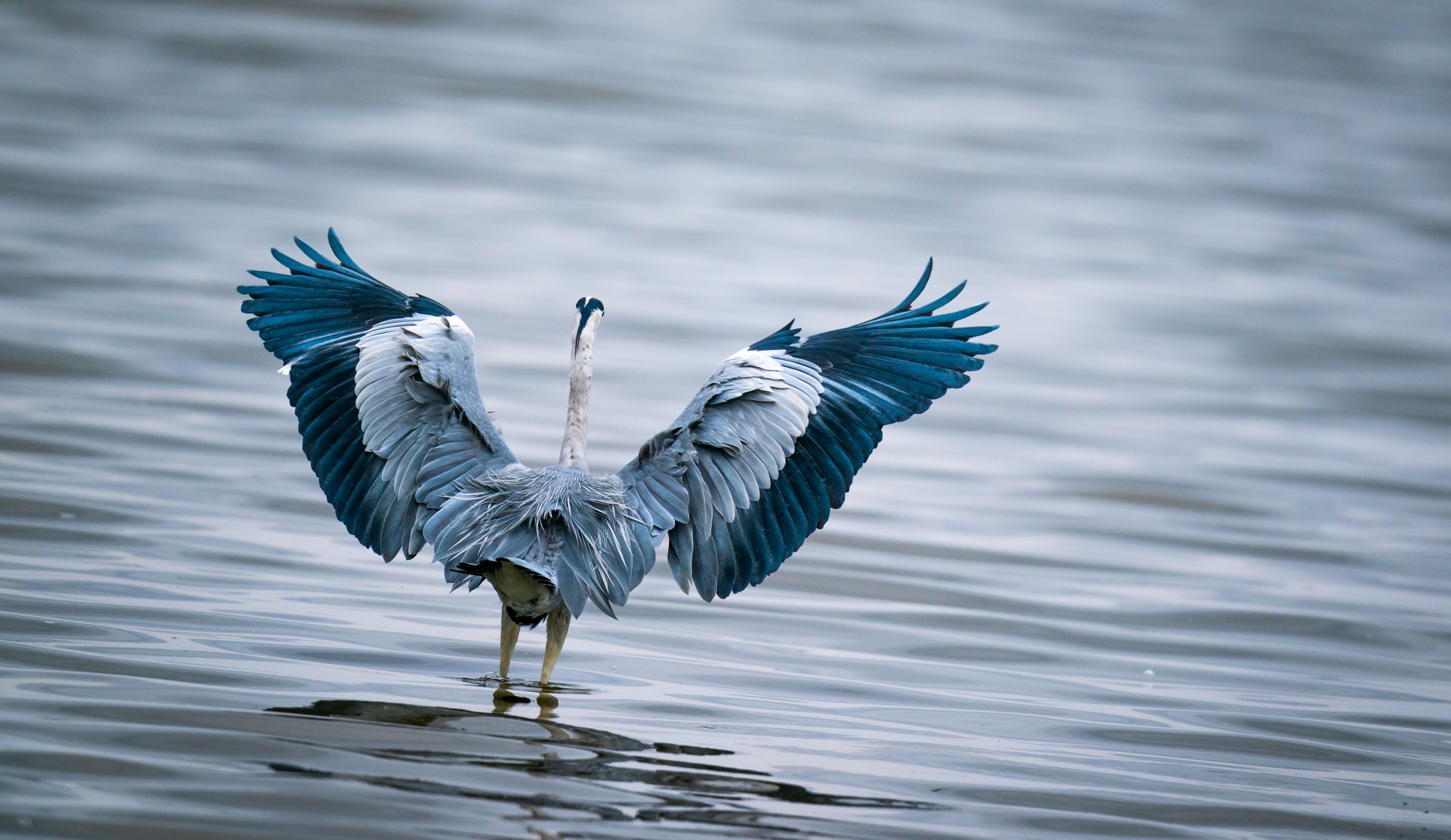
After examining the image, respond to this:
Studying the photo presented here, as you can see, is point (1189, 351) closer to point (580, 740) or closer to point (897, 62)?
point (580, 740)

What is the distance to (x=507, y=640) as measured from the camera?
644 centimetres

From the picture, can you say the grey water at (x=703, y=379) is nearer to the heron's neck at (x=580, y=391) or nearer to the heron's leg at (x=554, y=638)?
the heron's leg at (x=554, y=638)

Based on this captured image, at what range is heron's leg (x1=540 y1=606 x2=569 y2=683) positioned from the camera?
6.38 meters

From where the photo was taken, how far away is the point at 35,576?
7371 mm

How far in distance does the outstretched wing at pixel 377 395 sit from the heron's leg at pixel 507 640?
50 centimetres

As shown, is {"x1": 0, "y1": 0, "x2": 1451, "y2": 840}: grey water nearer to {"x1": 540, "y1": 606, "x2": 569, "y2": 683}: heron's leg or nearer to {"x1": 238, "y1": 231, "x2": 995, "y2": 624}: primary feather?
{"x1": 540, "y1": 606, "x2": 569, "y2": 683}: heron's leg

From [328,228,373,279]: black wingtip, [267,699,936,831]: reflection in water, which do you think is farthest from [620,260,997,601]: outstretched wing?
[328,228,373,279]: black wingtip

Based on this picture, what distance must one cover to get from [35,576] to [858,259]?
1449 centimetres

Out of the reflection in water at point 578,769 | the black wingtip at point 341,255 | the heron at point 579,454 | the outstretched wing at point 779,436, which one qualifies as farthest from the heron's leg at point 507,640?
the black wingtip at point 341,255

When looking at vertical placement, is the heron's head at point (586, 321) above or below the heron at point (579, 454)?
above

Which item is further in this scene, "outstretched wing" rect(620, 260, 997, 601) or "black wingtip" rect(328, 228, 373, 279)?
"black wingtip" rect(328, 228, 373, 279)

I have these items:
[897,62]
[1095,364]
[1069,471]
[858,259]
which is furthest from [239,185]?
[897,62]

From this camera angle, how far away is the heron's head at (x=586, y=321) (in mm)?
6844

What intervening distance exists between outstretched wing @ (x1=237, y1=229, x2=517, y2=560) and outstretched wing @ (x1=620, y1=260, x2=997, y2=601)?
70 centimetres
